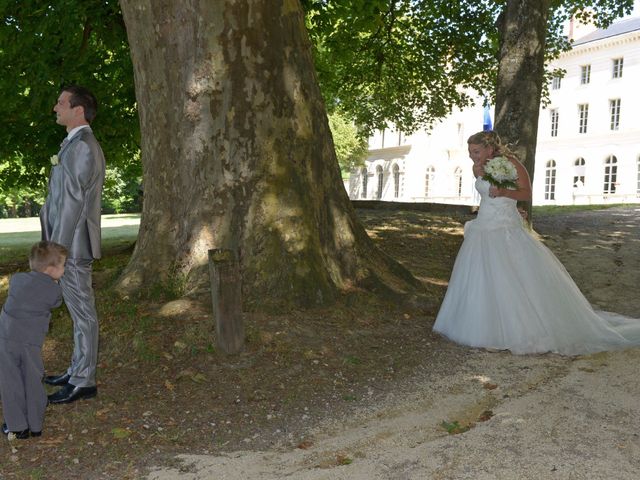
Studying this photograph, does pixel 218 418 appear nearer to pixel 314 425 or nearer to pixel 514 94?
pixel 314 425

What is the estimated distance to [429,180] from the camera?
2420 inches

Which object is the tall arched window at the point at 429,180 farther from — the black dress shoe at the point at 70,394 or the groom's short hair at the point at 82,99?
the black dress shoe at the point at 70,394

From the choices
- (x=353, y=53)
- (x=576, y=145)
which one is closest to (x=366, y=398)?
(x=353, y=53)

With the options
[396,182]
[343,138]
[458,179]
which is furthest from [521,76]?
[396,182]

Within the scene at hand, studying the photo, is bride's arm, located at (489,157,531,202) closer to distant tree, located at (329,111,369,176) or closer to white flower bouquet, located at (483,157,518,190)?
white flower bouquet, located at (483,157,518,190)

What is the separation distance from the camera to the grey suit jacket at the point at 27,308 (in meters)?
4.28

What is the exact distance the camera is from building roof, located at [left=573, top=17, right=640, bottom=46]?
4522cm

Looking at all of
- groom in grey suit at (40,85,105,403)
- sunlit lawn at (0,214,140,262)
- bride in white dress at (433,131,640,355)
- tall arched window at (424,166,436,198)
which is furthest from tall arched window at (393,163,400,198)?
groom in grey suit at (40,85,105,403)

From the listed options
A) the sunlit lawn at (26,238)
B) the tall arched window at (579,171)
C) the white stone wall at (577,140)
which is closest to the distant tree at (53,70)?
the sunlit lawn at (26,238)

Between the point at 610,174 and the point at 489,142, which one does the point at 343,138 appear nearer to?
the point at 610,174

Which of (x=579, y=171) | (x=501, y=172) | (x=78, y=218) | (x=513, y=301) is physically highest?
(x=579, y=171)

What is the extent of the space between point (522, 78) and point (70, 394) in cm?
926

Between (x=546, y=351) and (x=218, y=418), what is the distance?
10.4 feet

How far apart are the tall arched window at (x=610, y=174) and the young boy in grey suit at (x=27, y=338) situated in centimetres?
4597
